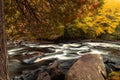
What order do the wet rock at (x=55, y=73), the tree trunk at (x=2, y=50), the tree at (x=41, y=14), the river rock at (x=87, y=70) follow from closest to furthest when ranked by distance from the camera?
the tree trunk at (x=2, y=50) → the tree at (x=41, y=14) → the river rock at (x=87, y=70) → the wet rock at (x=55, y=73)

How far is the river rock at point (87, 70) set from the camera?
30.7ft

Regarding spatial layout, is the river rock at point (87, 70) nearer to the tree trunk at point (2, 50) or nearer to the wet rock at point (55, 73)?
the wet rock at point (55, 73)

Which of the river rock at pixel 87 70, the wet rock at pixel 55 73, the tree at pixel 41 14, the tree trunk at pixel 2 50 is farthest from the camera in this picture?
the wet rock at pixel 55 73

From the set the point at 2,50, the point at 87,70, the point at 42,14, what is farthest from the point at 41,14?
the point at 2,50

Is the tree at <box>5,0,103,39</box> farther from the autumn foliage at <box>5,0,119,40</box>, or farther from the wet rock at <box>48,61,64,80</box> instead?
the wet rock at <box>48,61,64,80</box>

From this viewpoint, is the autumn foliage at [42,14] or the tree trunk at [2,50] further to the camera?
the autumn foliage at [42,14]

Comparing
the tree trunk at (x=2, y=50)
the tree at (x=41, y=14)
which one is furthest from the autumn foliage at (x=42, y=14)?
the tree trunk at (x=2, y=50)

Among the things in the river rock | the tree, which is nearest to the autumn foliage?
the tree

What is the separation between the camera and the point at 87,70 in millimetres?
9719

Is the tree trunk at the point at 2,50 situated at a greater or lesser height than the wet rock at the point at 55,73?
greater

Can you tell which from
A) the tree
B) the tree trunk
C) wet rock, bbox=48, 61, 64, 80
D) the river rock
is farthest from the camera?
wet rock, bbox=48, 61, 64, 80

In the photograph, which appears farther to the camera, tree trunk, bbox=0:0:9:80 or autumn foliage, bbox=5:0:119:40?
autumn foliage, bbox=5:0:119:40

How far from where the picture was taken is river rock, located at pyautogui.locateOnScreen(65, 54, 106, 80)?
9351mm

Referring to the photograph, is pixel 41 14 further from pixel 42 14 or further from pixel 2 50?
pixel 2 50
